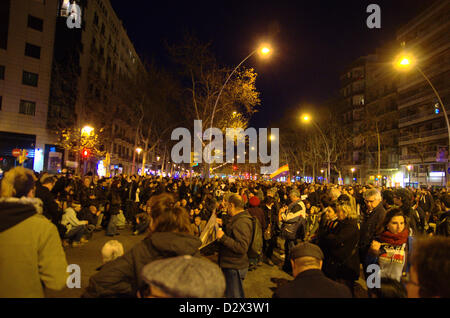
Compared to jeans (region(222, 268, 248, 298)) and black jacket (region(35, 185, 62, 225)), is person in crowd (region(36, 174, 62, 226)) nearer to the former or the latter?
black jacket (region(35, 185, 62, 225))

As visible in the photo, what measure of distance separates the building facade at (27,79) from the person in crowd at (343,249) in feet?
113

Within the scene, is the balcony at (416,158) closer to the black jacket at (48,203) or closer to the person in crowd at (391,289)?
the person in crowd at (391,289)

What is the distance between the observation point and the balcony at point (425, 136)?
3784 centimetres

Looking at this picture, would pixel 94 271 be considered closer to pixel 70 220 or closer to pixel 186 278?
pixel 70 220

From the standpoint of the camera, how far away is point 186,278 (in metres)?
1.67

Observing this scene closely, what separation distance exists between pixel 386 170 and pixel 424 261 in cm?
5698

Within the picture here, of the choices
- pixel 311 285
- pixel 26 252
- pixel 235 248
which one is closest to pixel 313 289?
pixel 311 285

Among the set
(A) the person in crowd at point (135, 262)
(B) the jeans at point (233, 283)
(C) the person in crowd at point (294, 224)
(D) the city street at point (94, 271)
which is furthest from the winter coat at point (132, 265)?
(C) the person in crowd at point (294, 224)

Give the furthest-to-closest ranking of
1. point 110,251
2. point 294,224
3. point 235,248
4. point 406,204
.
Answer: point 294,224, point 406,204, point 235,248, point 110,251

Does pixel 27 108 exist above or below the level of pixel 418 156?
above

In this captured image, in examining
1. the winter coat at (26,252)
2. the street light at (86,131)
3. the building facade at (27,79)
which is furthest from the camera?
the building facade at (27,79)

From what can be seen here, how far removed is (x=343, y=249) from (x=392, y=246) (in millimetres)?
614

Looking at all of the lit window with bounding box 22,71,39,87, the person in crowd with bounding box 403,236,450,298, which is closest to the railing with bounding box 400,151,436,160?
the person in crowd with bounding box 403,236,450,298
